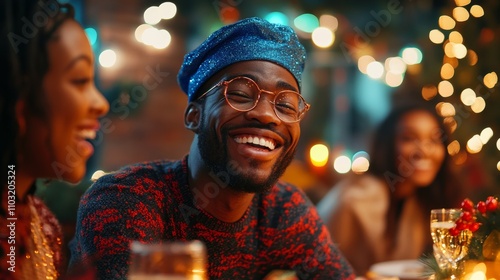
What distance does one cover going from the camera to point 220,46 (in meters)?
2.30

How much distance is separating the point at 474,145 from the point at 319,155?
3245 millimetres

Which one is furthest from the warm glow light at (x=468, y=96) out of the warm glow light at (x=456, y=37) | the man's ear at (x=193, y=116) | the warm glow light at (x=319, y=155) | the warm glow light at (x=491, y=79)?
the man's ear at (x=193, y=116)

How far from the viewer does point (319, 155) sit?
8547mm

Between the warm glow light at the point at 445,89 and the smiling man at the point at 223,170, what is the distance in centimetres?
339

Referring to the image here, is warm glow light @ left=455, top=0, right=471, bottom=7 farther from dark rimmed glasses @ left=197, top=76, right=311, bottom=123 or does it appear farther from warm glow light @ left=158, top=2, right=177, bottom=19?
dark rimmed glasses @ left=197, top=76, right=311, bottom=123

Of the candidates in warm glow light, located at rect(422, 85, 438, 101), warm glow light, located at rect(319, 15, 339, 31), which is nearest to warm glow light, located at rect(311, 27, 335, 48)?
warm glow light, located at rect(319, 15, 339, 31)

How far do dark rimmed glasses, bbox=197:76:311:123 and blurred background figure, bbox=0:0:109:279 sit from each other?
2.62 ft

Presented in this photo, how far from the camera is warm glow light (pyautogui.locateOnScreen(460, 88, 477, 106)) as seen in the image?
5.38m

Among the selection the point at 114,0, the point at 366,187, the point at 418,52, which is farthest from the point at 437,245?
the point at 114,0

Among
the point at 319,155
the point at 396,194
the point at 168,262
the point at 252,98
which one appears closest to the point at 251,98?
the point at 252,98

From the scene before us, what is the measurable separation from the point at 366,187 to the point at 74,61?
232 centimetres

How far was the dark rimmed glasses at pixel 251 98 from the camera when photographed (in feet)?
7.11

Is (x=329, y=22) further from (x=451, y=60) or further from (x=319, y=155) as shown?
(x=451, y=60)

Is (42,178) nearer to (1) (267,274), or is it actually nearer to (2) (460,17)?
(1) (267,274)
